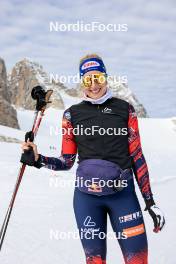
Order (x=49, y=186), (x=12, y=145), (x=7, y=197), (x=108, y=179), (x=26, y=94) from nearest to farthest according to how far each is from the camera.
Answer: (x=108, y=179)
(x=7, y=197)
(x=49, y=186)
(x=12, y=145)
(x=26, y=94)

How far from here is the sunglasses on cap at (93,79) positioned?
146 inches

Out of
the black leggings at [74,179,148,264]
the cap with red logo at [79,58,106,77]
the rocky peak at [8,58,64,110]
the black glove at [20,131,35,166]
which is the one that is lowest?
the black leggings at [74,179,148,264]

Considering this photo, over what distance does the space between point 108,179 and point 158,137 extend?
35.1 meters

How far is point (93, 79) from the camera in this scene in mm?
3697

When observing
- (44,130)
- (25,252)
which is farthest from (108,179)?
(44,130)

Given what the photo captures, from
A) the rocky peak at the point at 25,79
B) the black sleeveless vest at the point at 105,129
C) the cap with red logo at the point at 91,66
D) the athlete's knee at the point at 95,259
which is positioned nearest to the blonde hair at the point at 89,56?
the cap with red logo at the point at 91,66

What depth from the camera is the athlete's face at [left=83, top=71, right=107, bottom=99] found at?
145 inches

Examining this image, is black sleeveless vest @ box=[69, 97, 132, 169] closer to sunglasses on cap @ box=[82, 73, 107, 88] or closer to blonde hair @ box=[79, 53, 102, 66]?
sunglasses on cap @ box=[82, 73, 107, 88]

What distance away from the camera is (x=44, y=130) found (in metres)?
30.5

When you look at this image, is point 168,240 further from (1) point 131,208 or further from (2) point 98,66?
(2) point 98,66

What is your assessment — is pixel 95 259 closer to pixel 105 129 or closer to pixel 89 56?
pixel 105 129

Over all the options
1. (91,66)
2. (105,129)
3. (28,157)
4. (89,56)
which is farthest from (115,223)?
(89,56)

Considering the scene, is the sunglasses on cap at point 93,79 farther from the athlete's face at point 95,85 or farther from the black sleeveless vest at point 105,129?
the black sleeveless vest at point 105,129

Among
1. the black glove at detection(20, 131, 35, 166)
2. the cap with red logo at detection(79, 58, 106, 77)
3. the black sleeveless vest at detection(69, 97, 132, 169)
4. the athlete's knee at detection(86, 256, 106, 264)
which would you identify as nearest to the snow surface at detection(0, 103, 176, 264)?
the athlete's knee at detection(86, 256, 106, 264)
